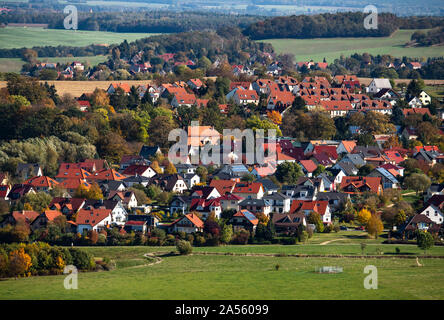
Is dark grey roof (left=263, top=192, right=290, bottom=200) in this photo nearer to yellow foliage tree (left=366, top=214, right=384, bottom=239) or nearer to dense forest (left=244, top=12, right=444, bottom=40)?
yellow foliage tree (left=366, top=214, right=384, bottom=239)

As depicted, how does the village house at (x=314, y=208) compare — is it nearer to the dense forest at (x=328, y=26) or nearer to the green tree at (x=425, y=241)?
the green tree at (x=425, y=241)

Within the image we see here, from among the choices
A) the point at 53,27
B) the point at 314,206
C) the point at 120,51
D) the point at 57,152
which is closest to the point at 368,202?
the point at 314,206

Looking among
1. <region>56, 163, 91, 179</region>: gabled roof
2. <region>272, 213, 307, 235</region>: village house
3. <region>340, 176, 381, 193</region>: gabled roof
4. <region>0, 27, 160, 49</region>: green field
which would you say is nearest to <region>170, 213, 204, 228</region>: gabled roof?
<region>272, 213, 307, 235</region>: village house

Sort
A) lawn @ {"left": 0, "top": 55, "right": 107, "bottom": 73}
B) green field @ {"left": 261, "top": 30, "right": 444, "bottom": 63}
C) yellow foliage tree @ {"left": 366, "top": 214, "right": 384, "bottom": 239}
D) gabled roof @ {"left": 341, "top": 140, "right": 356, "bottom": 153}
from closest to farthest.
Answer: yellow foliage tree @ {"left": 366, "top": 214, "right": 384, "bottom": 239}, gabled roof @ {"left": 341, "top": 140, "right": 356, "bottom": 153}, lawn @ {"left": 0, "top": 55, "right": 107, "bottom": 73}, green field @ {"left": 261, "top": 30, "right": 444, "bottom": 63}

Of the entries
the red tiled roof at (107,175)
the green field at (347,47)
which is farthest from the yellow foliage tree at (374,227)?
the green field at (347,47)

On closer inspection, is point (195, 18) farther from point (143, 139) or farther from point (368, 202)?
point (368, 202)

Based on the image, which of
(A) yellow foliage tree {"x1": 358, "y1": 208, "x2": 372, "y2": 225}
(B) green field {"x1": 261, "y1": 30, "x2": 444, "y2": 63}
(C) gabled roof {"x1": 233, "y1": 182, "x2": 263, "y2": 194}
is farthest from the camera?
(B) green field {"x1": 261, "y1": 30, "x2": 444, "y2": 63}
